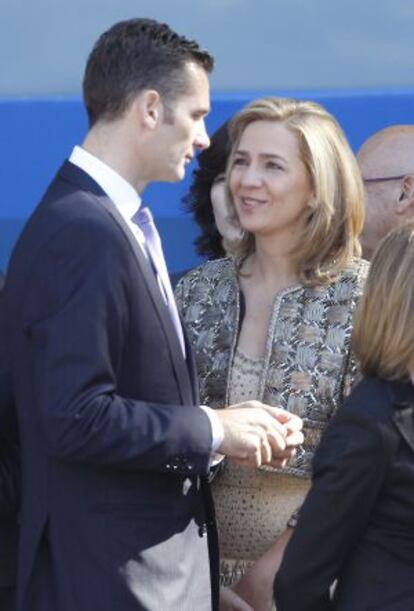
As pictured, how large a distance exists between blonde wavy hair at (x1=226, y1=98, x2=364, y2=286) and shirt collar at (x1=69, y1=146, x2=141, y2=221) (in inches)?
20.5

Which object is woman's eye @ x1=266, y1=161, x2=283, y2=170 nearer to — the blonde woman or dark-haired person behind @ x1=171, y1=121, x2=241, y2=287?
the blonde woman

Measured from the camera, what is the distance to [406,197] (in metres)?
3.43

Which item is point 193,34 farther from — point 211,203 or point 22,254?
point 22,254

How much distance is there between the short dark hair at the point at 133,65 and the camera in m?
2.40

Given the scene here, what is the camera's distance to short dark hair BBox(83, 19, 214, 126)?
2404mm

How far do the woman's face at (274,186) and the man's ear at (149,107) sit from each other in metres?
0.43

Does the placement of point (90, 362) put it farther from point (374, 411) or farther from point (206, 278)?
point (206, 278)

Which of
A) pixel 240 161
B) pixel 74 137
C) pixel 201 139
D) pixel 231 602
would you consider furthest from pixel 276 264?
pixel 74 137

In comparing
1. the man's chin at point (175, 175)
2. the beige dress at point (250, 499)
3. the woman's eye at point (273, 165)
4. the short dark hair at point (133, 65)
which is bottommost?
the beige dress at point (250, 499)

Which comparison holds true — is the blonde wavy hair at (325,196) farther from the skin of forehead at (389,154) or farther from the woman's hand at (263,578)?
the skin of forehead at (389,154)

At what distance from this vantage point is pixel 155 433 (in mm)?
2211

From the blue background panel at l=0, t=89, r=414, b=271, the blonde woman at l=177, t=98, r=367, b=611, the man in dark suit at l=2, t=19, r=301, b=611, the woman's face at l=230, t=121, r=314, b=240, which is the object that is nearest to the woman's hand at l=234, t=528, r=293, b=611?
the blonde woman at l=177, t=98, r=367, b=611

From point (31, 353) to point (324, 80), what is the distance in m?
1.93

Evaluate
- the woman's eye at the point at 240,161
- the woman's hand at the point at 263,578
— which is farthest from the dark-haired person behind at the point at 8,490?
the woman's eye at the point at 240,161
